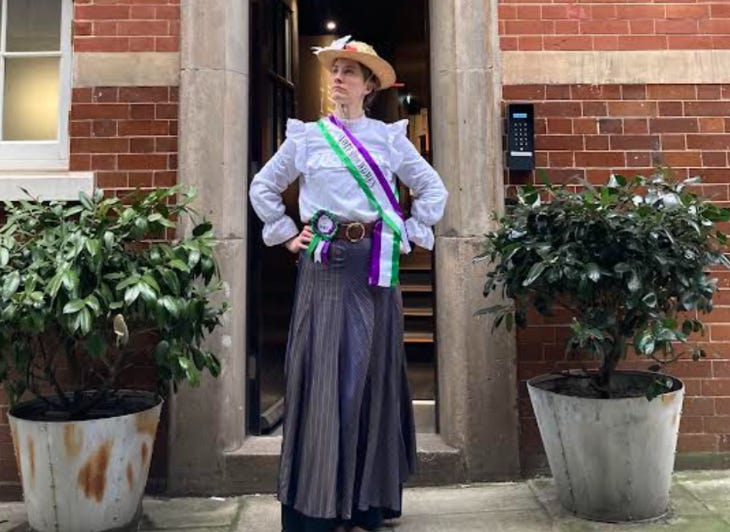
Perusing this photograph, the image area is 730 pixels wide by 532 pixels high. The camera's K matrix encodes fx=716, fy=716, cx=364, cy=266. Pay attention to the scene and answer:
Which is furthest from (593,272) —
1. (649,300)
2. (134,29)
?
(134,29)

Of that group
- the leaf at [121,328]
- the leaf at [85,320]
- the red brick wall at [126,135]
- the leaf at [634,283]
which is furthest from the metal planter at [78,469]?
the leaf at [634,283]

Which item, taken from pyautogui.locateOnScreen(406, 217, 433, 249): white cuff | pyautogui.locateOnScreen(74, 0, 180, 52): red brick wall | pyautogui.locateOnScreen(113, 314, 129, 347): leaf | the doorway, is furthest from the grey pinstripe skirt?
pyautogui.locateOnScreen(74, 0, 180, 52): red brick wall

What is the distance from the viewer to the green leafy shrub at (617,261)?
126 inches

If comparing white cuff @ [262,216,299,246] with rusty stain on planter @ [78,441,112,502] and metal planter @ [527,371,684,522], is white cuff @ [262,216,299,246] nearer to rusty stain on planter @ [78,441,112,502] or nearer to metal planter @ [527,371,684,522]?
rusty stain on planter @ [78,441,112,502]

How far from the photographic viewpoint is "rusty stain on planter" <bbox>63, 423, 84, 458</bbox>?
3.17 meters

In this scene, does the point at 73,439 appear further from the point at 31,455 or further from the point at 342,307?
the point at 342,307

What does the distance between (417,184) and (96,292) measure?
1490mm

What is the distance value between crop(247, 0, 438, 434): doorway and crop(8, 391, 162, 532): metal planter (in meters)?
1.05

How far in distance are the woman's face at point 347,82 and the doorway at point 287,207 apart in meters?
1.31

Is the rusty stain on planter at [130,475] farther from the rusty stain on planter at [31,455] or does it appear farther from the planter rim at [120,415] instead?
the rusty stain on planter at [31,455]

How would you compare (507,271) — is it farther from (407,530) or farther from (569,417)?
(407,530)

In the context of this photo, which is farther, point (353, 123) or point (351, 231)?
point (353, 123)

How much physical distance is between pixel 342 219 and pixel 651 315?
Result: 58.6 inches

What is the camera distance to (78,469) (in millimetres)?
3203
